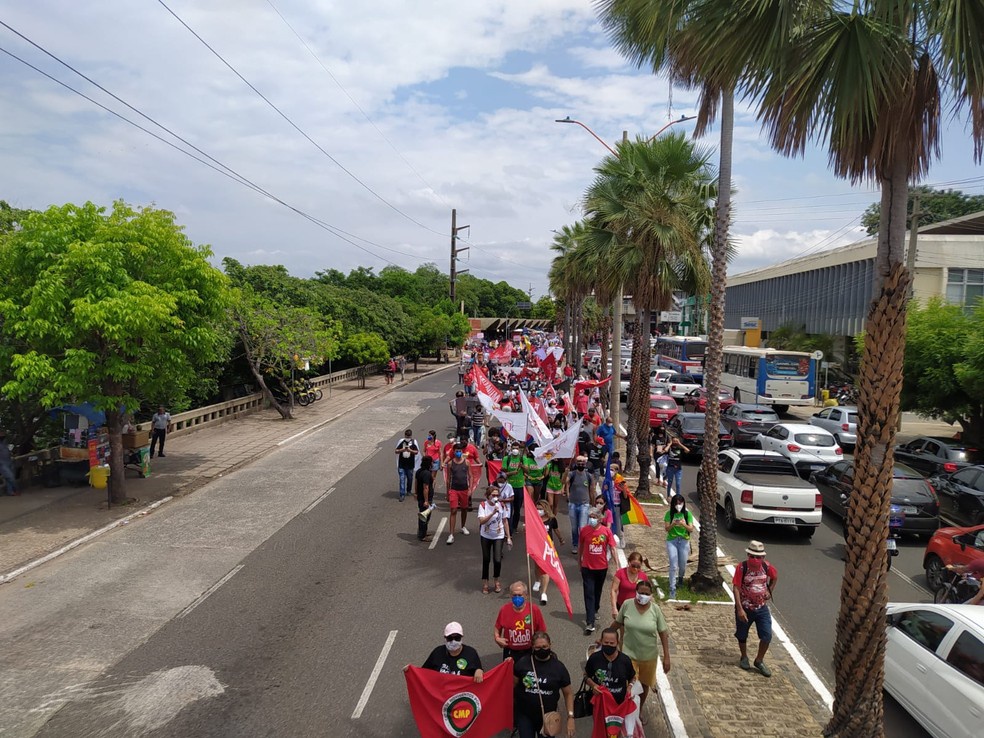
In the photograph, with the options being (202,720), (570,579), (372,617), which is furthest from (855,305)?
(202,720)

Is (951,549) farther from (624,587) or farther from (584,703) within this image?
(584,703)

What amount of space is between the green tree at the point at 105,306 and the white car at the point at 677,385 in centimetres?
2379

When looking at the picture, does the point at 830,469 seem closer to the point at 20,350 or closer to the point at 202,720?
the point at 202,720

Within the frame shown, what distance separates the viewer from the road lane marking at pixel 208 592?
9.85 m

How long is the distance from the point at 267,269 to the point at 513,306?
94.6 metres

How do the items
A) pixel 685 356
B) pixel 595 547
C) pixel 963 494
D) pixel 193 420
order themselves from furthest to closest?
pixel 685 356 < pixel 193 420 < pixel 963 494 < pixel 595 547

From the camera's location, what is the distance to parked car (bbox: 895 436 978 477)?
17922 millimetres

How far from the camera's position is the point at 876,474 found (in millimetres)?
6191

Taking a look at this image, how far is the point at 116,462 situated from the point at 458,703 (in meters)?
12.1

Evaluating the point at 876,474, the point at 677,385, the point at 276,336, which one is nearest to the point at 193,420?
the point at 276,336

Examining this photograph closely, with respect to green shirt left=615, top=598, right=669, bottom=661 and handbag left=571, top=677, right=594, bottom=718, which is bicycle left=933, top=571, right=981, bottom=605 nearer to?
green shirt left=615, top=598, right=669, bottom=661

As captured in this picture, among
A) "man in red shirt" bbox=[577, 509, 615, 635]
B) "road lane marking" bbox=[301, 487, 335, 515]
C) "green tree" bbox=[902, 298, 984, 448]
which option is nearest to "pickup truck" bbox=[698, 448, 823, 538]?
"man in red shirt" bbox=[577, 509, 615, 635]

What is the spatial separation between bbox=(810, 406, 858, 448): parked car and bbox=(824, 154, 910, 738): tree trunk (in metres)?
17.7

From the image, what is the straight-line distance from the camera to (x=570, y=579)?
36.8 feet
